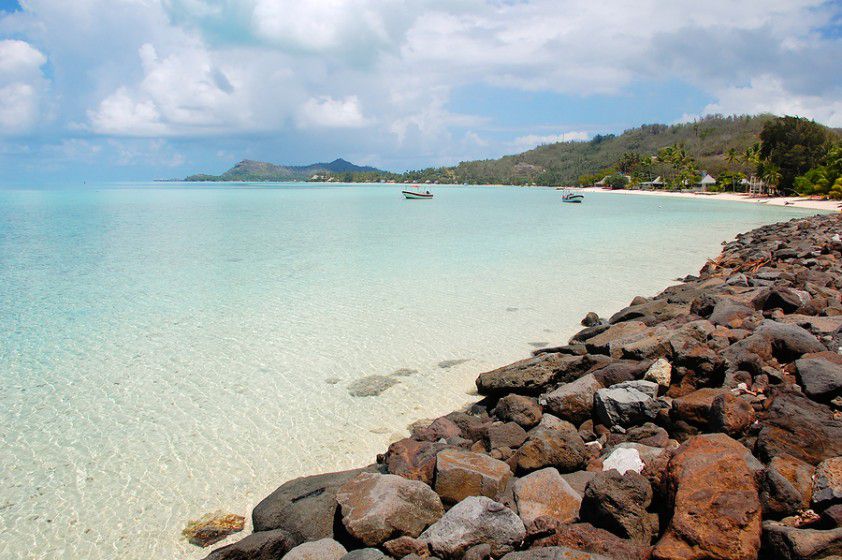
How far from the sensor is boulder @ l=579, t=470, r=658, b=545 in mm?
3461

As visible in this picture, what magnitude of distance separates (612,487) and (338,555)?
2.00 meters

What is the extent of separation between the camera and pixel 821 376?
15.8 feet

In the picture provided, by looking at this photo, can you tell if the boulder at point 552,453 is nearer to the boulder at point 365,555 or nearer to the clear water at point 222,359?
the boulder at point 365,555

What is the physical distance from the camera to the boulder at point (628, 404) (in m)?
5.29

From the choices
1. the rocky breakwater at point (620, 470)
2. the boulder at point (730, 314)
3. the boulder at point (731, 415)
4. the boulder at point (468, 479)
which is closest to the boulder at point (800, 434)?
the rocky breakwater at point (620, 470)

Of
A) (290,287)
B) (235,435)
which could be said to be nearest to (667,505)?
(235,435)

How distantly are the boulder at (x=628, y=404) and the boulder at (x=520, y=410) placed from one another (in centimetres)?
67

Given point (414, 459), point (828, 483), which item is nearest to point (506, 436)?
point (414, 459)

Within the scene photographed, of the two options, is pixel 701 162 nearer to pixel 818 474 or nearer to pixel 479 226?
pixel 479 226

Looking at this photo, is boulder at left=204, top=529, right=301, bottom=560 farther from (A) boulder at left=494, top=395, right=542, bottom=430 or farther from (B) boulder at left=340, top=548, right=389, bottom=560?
(A) boulder at left=494, top=395, right=542, bottom=430

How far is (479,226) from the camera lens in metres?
35.8

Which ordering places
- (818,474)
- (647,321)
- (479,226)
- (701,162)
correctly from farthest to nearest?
(701,162), (479,226), (647,321), (818,474)

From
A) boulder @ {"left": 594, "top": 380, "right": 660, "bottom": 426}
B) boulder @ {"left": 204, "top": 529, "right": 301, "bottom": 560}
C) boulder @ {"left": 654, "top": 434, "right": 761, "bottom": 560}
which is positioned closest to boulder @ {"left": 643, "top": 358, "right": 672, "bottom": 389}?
boulder @ {"left": 594, "top": 380, "right": 660, "bottom": 426}

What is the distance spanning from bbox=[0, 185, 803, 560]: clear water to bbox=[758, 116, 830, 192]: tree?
2146 inches
